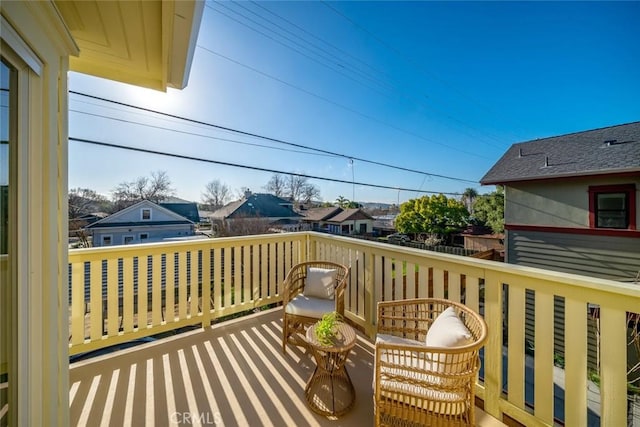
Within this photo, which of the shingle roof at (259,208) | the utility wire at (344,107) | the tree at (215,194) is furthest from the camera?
the shingle roof at (259,208)

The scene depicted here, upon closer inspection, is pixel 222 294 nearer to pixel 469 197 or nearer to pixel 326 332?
pixel 326 332

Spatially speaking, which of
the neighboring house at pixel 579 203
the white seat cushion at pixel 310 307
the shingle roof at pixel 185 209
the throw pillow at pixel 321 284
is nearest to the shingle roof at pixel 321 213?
the shingle roof at pixel 185 209

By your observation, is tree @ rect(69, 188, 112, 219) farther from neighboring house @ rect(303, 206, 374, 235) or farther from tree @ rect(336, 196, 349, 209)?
tree @ rect(336, 196, 349, 209)

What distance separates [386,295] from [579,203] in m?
5.80

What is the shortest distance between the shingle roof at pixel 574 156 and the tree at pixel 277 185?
6.51m

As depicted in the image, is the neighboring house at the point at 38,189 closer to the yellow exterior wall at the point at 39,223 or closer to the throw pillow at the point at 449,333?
the yellow exterior wall at the point at 39,223

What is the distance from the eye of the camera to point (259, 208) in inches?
353

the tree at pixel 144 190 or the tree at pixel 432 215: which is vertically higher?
the tree at pixel 144 190

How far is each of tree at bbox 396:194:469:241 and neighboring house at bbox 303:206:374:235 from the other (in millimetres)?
1617

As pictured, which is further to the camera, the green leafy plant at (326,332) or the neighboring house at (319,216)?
the neighboring house at (319,216)

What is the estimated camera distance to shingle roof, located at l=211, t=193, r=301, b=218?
26.5ft

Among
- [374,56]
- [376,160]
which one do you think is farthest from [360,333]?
[376,160]

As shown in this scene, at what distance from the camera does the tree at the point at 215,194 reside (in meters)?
7.11

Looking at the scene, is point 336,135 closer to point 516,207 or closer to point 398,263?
point 516,207
